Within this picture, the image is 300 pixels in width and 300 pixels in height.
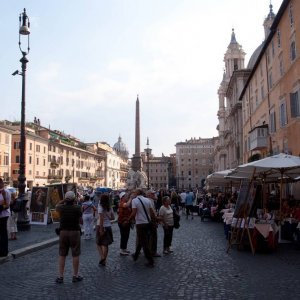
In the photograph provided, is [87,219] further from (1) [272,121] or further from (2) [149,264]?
(1) [272,121]

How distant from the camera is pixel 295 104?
23.3 metres

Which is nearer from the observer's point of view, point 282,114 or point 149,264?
point 149,264

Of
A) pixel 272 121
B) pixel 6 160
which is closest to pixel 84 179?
pixel 6 160

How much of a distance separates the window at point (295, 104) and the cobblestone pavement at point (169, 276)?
1208 centimetres

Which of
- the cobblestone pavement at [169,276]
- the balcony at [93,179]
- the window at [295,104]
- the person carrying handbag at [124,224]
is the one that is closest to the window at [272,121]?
the window at [295,104]

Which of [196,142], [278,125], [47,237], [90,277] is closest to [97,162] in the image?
[196,142]

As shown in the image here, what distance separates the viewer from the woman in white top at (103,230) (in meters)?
10.0

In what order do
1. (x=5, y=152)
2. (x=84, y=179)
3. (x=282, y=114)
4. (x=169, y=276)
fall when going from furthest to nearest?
1. (x=84, y=179)
2. (x=5, y=152)
3. (x=282, y=114)
4. (x=169, y=276)

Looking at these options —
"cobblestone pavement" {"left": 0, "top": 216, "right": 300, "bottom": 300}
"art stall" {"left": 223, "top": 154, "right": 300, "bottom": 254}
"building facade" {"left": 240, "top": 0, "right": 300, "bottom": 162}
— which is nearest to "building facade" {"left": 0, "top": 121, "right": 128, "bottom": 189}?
"building facade" {"left": 240, "top": 0, "right": 300, "bottom": 162}

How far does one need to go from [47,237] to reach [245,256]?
7.60 meters

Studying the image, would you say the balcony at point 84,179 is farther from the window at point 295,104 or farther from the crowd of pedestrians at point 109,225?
the crowd of pedestrians at point 109,225

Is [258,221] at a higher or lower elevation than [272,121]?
lower

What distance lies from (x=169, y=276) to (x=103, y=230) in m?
2.18

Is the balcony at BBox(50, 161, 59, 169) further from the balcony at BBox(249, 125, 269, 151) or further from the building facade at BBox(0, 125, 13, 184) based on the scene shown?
the balcony at BBox(249, 125, 269, 151)
